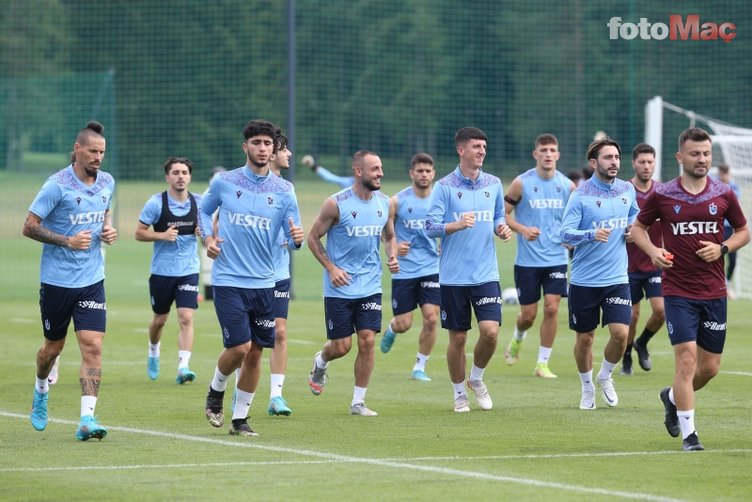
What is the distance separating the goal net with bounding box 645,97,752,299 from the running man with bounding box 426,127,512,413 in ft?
40.7

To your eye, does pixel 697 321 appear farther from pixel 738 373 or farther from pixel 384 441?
pixel 738 373

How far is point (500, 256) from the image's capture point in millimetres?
40906

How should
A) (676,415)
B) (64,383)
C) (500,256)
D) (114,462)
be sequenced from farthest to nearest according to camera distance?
(500,256), (64,383), (676,415), (114,462)

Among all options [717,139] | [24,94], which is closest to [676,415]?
[717,139]

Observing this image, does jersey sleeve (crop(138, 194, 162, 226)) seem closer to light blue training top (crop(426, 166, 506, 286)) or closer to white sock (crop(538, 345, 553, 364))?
light blue training top (crop(426, 166, 506, 286))

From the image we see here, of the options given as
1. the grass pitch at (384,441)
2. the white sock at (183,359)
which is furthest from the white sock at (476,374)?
the white sock at (183,359)

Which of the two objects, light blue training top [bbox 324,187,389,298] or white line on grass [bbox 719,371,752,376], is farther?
white line on grass [bbox 719,371,752,376]

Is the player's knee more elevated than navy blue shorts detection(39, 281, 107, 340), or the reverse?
navy blue shorts detection(39, 281, 107, 340)

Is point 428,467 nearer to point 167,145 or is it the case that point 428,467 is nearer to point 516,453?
point 516,453

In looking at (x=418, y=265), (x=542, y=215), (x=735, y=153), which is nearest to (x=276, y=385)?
(x=418, y=265)

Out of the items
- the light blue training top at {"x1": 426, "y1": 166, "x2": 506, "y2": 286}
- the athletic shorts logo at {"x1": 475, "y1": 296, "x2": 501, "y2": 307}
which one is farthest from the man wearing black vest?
the athletic shorts logo at {"x1": 475, "y1": 296, "x2": 501, "y2": 307}

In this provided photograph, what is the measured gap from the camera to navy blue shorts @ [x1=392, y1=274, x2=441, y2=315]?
55.3 feet

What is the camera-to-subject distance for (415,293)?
55.6ft

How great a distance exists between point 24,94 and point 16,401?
95.7 feet
